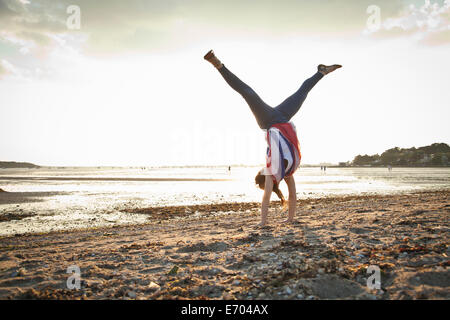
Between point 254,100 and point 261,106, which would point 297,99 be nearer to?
point 261,106

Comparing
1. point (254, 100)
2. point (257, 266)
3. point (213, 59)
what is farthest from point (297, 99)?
point (257, 266)

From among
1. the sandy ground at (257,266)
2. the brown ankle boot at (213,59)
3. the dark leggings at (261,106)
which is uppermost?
the brown ankle boot at (213,59)

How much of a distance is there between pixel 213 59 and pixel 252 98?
3.88 feet

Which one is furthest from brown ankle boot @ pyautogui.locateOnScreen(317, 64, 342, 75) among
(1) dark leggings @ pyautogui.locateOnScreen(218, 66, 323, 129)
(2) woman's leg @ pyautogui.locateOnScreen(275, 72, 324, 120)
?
(1) dark leggings @ pyautogui.locateOnScreen(218, 66, 323, 129)

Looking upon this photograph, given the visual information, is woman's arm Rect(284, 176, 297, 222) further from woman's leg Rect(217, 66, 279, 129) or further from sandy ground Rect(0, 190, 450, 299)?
woman's leg Rect(217, 66, 279, 129)

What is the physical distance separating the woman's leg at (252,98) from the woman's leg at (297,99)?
0.97 ft

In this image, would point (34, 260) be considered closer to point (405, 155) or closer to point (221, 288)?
point (221, 288)

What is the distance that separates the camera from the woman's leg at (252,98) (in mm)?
6066

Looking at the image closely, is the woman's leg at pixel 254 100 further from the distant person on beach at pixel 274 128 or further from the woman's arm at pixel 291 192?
the woman's arm at pixel 291 192

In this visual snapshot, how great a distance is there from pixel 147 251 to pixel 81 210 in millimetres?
10281

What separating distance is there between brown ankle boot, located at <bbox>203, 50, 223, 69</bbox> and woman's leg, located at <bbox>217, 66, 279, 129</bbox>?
4.0 inches

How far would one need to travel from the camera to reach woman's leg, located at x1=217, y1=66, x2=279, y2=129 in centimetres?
607

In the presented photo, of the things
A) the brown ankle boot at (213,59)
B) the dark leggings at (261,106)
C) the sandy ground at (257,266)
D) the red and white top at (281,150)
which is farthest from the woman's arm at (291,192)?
the brown ankle boot at (213,59)
